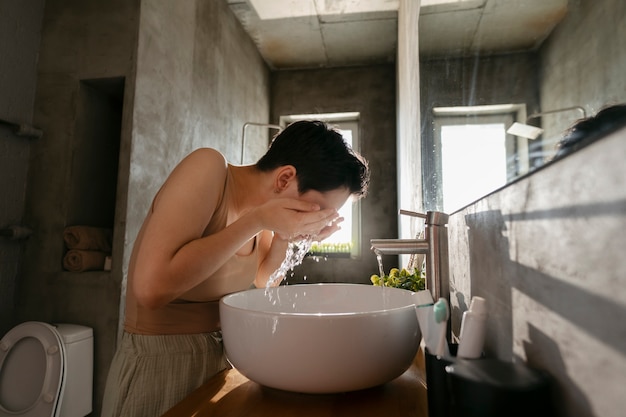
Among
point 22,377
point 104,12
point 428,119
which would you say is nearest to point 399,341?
point 428,119

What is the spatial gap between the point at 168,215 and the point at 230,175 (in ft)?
0.69

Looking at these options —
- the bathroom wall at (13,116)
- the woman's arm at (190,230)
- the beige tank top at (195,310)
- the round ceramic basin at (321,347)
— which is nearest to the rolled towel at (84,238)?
the bathroom wall at (13,116)

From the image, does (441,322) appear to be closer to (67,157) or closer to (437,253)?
(437,253)

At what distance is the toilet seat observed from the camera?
1.39 m

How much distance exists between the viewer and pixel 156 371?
0.74 meters

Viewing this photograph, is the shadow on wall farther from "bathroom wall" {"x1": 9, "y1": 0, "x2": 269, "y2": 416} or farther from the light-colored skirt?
"bathroom wall" {"x1": 9, "y1": 0, "x2": 269, "y2": 416}

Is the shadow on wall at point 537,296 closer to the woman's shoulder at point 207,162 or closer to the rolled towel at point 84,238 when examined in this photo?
the woman's shoulder at point 207,162

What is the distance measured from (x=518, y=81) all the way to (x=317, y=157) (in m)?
0.44

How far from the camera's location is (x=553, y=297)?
31 centimetres

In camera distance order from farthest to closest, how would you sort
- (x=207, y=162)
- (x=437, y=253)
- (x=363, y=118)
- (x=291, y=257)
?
1. (x=363, y=118)
2. (x=291, y=257)
3. (x=207, y=162)
4. (x=437, y=253)

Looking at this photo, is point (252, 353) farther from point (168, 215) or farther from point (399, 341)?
point (168, 215)

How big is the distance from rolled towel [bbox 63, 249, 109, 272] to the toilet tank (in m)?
0.26

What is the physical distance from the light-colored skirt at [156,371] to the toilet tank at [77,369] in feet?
2.96

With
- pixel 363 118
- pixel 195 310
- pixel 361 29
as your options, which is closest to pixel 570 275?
pixel 195 310
